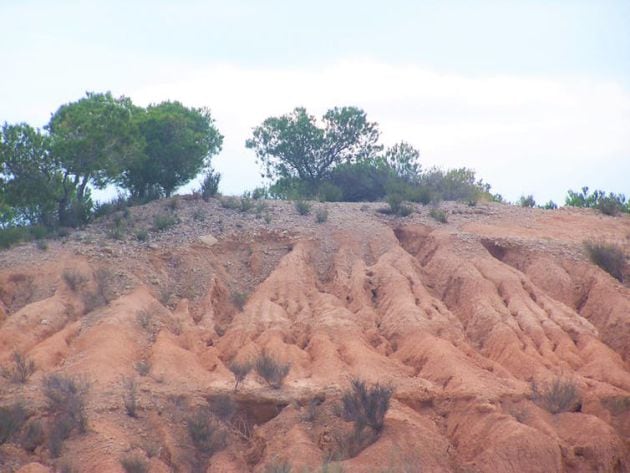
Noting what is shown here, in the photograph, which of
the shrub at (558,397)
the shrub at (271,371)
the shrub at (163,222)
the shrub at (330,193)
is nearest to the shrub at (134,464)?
the shrub at (271,371)

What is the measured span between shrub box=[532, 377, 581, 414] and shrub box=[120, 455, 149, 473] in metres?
11.4

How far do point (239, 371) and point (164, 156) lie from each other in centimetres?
1828

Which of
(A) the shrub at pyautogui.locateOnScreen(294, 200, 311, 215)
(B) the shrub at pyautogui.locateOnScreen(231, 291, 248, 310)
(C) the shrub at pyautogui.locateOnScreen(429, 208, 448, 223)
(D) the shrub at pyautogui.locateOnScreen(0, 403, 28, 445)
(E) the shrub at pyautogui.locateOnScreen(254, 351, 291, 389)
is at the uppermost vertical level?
(A) the shrub at pyautogui.locateOnScreen(294, 200, 311, 215)

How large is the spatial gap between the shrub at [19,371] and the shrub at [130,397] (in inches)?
109

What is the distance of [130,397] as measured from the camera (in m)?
30.6

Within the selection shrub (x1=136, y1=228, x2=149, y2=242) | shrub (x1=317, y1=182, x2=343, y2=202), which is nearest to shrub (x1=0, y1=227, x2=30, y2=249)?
shrub (x1=136, y1=228, x2=149, y2=242)

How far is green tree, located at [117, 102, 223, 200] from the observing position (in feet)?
157

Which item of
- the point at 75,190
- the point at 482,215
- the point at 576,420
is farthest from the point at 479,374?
the point at 75,190

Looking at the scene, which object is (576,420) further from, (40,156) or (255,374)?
(40,156)

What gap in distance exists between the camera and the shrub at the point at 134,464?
2789 centimetres

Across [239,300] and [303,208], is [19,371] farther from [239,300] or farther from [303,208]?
[303,208]

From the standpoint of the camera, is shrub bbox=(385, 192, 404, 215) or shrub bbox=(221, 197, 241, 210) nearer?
shrub bbox=(221, 197, 241, 210)

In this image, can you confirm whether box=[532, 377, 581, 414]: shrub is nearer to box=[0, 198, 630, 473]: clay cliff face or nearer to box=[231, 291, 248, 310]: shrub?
box=[0, 198, 630, 473]: clay cliff face

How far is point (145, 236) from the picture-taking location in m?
41.1
